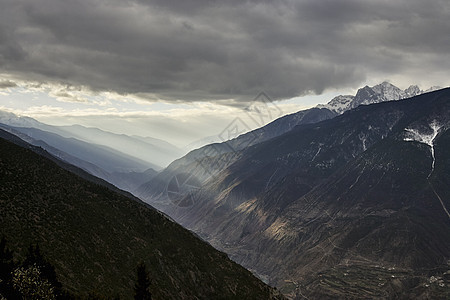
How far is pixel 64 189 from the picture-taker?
500 feet

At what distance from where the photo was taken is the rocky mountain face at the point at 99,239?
113m

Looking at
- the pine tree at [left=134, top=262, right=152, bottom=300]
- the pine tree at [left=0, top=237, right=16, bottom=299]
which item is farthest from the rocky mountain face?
the pine tree at [left=0, top=237, right=16, bottom=299]

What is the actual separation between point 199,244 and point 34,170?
72.7 meters

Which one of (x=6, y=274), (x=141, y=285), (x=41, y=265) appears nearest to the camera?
(x=6, y=274)

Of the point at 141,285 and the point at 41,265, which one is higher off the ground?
the point at 141,285

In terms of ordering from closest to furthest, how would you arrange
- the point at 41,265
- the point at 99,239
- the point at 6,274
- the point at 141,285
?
the point at 6,274 → the point at 141,285 → the point at 41,265 → the point at 99,239

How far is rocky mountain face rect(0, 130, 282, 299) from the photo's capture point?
113062mm

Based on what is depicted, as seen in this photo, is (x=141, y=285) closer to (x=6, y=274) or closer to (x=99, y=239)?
(x=6, y=274)

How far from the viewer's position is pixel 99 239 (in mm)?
137000

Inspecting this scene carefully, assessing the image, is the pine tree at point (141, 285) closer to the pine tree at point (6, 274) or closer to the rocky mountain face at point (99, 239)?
the pine tree at point (6, 274)

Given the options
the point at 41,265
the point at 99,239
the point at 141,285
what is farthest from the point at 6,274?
the point at 99,239

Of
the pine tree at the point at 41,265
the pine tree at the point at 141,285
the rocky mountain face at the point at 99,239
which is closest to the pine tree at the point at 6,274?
the pine tree at the point at 41,265

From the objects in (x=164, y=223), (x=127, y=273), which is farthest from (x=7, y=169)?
(x=164, y=223)

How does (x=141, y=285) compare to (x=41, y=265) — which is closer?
(x=141, y=285)
